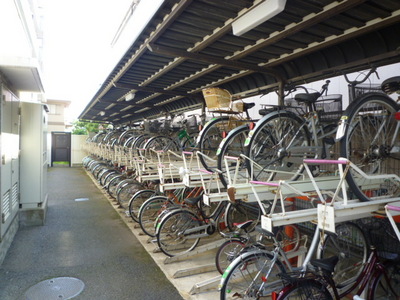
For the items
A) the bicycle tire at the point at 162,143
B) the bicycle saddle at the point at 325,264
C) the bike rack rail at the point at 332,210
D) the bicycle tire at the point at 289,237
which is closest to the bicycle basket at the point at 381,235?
the bicycle tire at the point at 289,237

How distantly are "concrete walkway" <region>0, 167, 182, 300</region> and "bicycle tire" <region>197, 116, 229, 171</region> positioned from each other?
198cm

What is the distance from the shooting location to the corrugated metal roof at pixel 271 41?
3404 mm

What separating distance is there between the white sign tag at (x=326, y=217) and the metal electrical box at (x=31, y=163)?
260 inches

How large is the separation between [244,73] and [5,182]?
5.09m

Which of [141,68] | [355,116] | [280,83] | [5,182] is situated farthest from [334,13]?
[5,182]

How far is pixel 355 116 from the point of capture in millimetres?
3070

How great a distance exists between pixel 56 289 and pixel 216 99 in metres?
3.64

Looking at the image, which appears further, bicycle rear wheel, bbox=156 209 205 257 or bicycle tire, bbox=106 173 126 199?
bicycle tire, bbox=106 173 126 199

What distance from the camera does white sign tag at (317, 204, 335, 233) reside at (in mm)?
2317

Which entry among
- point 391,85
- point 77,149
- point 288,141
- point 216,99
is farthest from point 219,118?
point 77,149

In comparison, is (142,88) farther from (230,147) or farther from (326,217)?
(326,217)

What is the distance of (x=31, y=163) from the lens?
6.79m

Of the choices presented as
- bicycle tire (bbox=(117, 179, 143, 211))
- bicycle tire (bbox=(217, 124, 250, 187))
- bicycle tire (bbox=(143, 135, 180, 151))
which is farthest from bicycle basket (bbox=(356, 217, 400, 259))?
bicycle tire (bbox=(117, 179, 143, 211))

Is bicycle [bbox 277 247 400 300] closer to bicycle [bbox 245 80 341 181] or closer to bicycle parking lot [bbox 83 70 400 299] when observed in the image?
bicycle parking lot [bbox 83 70 400 299]
